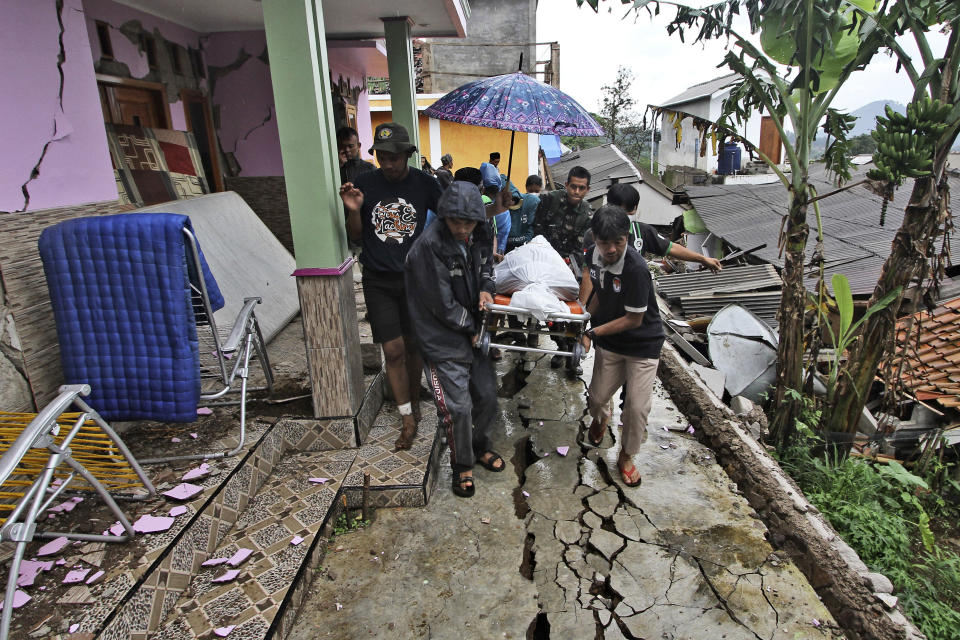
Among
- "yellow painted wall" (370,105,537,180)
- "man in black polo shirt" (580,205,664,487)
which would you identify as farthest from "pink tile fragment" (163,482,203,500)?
"yellow painted wall" (370,105,537,180)

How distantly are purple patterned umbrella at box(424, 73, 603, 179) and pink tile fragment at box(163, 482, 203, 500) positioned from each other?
8.69ft

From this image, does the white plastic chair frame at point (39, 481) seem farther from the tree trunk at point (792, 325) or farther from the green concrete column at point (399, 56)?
the tree trunk at point (792, 325)

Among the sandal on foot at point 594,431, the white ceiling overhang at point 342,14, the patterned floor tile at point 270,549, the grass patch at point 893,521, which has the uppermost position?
the white ceiling overhang at point 342,14

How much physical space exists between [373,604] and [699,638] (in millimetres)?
1500

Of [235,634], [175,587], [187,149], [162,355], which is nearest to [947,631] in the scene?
[235,634]

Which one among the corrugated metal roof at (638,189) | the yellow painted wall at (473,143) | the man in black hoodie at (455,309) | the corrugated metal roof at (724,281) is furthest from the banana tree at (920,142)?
the yellow painted wall at (473,143)

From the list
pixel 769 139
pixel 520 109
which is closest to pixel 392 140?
pixel 520 109

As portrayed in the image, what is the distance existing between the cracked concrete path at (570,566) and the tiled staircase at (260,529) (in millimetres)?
185

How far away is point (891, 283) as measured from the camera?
408 cm

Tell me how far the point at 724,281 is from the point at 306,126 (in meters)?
6.26

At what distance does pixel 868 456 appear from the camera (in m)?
5.06

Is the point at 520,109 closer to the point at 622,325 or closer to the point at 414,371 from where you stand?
the point at 622,325

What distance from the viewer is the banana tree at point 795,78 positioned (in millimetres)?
3896

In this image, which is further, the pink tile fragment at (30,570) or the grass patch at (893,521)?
the grass patch at (893,521)
